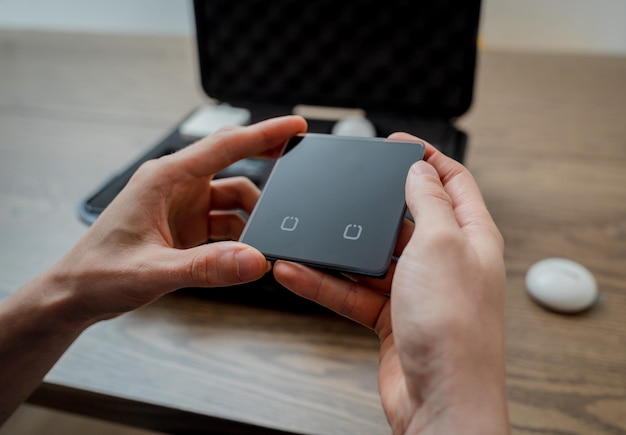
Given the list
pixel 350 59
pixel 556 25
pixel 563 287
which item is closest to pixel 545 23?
pixel 556 25

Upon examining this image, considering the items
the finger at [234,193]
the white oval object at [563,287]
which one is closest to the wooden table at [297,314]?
the white oval object at [563,287]

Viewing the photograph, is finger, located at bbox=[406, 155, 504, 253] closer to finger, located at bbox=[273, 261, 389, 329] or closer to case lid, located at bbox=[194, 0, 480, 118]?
finger, located at bbox=[273, 261, 389, 329]

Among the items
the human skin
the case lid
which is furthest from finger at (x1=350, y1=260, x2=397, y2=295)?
the case lid

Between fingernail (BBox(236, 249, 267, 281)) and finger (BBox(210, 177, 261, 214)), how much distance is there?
0.19 metres

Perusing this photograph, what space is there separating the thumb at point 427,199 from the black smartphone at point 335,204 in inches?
1.1

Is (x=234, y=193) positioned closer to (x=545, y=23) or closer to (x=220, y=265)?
(x=220, y=265)

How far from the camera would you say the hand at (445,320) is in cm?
35

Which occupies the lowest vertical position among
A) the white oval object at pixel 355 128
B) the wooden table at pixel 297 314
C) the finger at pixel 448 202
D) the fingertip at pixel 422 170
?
the wooden table at pixel 297 314

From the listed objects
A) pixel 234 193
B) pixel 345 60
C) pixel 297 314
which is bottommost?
pixel 297 314

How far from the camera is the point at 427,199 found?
41 centimetres

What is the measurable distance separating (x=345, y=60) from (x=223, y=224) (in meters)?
0.32

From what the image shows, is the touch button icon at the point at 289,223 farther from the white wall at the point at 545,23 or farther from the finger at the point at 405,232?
the white wall at the point at 545,23

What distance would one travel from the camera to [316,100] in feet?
2.62

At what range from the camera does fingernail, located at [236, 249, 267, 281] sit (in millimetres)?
406
